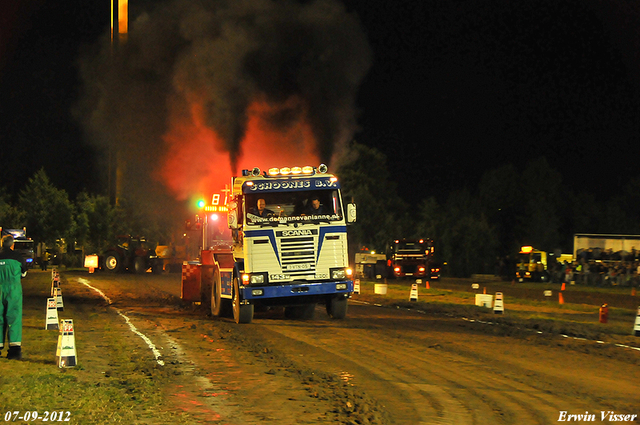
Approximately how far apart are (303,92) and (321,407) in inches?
1326

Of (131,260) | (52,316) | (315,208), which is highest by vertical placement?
(315,208)

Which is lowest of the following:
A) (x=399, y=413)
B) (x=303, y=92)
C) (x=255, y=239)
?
(x=399, y=413)

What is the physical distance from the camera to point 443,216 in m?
73.4

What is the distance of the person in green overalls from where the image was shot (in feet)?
38.3

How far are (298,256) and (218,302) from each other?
335cm

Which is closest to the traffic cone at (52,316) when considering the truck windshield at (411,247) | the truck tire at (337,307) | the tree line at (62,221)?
the truck tire at (337,307)

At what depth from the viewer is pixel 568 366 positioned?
39.5ft

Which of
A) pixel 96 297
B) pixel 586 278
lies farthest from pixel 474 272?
pixel 96 297

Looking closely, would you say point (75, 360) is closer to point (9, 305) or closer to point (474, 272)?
point (9, 305)

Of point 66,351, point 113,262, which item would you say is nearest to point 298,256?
point 66,351

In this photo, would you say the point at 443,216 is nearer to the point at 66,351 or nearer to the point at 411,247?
the point at 411,247

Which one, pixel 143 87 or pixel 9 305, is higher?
pixel 143 87

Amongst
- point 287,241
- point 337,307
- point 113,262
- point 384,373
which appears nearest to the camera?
point 384,373

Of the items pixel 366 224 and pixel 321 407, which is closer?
pixel 321 407
